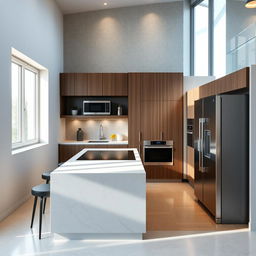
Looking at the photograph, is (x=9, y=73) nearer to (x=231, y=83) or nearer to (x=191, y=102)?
(x=231, y=83)

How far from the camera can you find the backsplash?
22.9 ft

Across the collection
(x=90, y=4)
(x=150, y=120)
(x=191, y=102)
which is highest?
(x=90, y=4)

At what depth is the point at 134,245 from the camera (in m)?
3.01

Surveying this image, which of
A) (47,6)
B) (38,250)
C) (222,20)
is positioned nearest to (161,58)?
(222,20)

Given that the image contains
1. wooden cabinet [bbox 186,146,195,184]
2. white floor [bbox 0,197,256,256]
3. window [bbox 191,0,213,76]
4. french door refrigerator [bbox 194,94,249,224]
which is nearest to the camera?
white floor [bbox 0,197,256,256]

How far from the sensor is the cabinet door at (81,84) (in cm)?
646

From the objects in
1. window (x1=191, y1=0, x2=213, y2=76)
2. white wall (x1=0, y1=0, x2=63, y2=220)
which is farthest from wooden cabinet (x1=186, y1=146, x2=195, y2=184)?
white wall (x1=0, y1=0, x2=63, y2=220)

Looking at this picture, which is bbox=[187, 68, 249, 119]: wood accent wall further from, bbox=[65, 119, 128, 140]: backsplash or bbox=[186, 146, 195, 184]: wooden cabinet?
bbox=[65, 119, 128, 140]: backsplash

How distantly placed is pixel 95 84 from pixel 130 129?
1221 mm

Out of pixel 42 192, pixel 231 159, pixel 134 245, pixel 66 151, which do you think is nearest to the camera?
pixel 134 245

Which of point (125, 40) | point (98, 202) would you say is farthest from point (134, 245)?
point (125, 40)

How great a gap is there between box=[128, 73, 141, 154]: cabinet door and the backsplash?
0.70m

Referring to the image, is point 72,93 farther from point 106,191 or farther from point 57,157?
point 106,191

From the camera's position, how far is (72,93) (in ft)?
21.3
